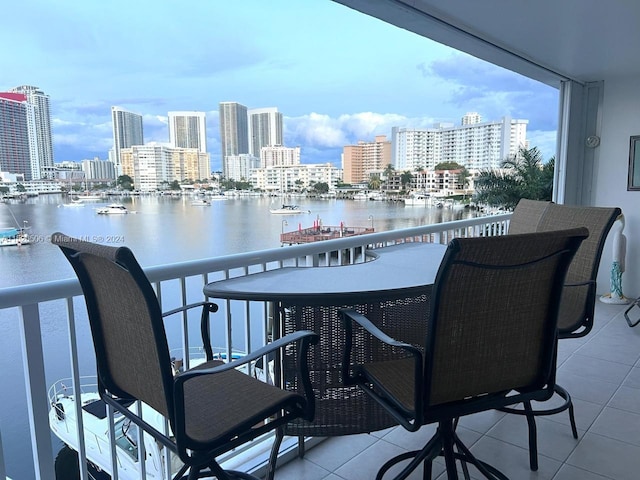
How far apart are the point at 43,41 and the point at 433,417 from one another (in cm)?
1032

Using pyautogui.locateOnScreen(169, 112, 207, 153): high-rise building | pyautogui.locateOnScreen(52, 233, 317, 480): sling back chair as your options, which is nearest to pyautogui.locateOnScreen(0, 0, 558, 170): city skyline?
pyautogui.locateOnScreen(169, 112, 207, 153): high-rise building

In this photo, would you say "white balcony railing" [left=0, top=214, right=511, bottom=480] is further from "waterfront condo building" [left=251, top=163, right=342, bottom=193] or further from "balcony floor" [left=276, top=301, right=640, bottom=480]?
"waterfront condo building" [left=251, top=163, right=342, bottom=193]

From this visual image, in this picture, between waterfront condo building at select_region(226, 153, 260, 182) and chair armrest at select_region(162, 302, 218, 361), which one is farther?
waterfront condo building at select_region(226, 153, 260, 182)

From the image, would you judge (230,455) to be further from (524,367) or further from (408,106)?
(408,106)

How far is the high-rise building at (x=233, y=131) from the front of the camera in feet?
21.1

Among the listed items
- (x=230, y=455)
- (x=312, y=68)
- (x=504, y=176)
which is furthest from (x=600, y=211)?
(x=312, y=68)

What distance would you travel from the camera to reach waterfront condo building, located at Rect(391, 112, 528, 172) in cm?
744

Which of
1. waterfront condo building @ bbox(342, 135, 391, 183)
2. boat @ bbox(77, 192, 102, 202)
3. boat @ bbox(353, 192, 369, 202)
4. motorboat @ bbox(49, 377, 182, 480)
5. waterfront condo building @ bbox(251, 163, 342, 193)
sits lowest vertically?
motorboat @ bbox(49, 377, 182, 480)

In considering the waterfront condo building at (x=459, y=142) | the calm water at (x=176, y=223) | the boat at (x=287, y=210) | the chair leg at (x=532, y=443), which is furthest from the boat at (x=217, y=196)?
the chair leg at (x=532, y=443)

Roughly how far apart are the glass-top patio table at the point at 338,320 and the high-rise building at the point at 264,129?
4710mm

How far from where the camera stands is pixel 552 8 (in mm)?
2871

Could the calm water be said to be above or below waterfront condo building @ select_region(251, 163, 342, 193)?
below

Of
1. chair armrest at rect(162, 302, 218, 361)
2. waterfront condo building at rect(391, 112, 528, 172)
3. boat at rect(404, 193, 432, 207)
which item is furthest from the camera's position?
waterfront condo building at rect(391, 112, 528, 172)

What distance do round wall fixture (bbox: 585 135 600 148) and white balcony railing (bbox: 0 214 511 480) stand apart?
9.66 feet
